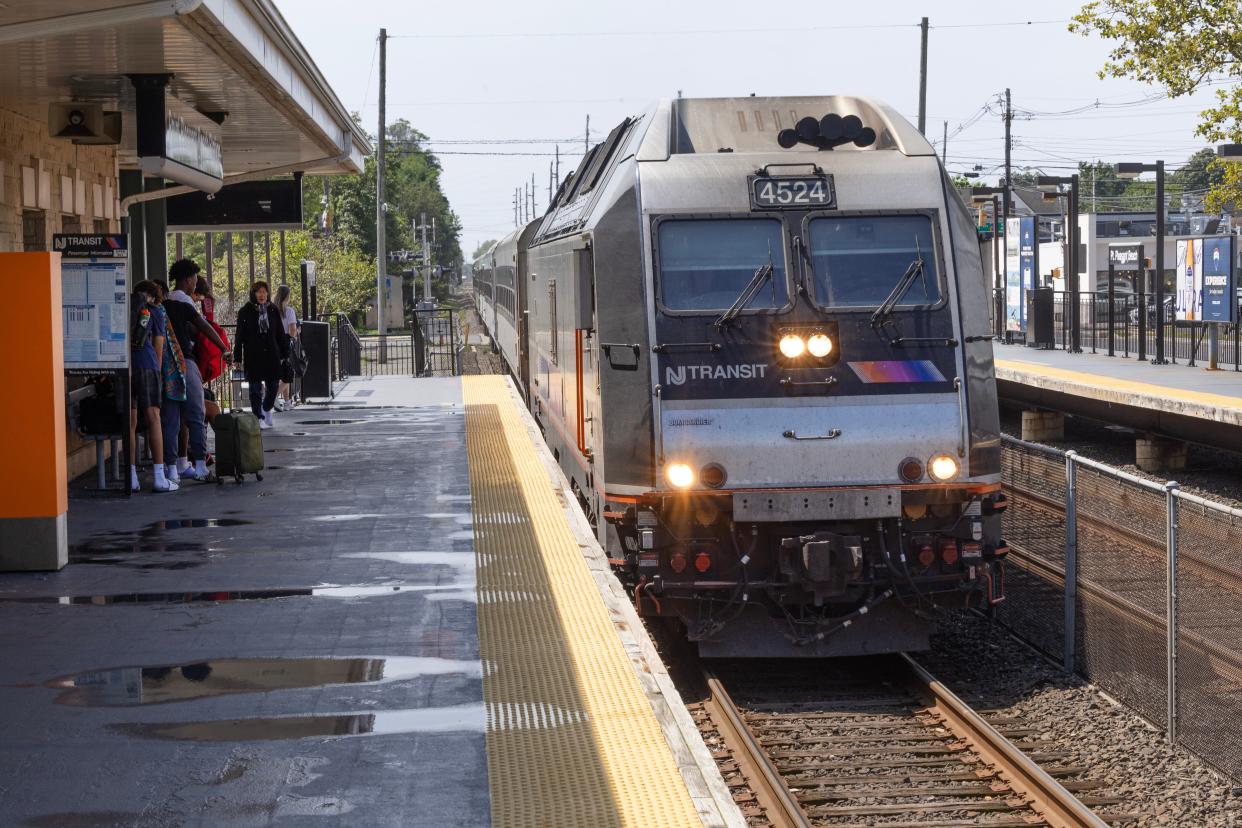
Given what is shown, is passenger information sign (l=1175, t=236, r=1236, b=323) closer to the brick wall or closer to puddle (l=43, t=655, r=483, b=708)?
the brick wall

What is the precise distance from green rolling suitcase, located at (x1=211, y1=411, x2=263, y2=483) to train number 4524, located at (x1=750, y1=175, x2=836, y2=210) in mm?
5193

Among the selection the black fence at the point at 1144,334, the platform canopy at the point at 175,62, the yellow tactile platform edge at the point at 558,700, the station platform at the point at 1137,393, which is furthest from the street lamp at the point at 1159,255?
the yellow tactile platform edge at the point at 558,700

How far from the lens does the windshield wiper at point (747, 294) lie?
394 inches

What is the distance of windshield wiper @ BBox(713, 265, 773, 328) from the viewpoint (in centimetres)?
1002

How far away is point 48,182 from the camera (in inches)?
560

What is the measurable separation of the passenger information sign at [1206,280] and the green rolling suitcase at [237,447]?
14222 millimetres

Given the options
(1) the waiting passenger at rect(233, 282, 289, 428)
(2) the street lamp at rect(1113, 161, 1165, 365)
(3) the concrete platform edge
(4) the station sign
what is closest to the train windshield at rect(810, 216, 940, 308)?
(3) the concrete platform edge

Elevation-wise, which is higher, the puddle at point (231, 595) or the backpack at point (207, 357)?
the backpack at point (207, 357)

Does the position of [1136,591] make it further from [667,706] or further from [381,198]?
[381,198]

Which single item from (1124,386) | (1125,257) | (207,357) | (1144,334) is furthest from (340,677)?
(1125,257)

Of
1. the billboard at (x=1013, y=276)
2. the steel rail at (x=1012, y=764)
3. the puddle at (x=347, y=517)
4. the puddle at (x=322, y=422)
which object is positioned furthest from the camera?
the billboard at (x=1013, y=276)

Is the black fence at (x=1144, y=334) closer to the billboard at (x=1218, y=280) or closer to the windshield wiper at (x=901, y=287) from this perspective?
the billboard at (x=1218, y=280)

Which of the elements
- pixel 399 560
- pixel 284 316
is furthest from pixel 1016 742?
pixel 284 316

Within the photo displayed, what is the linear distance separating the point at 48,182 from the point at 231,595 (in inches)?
275
